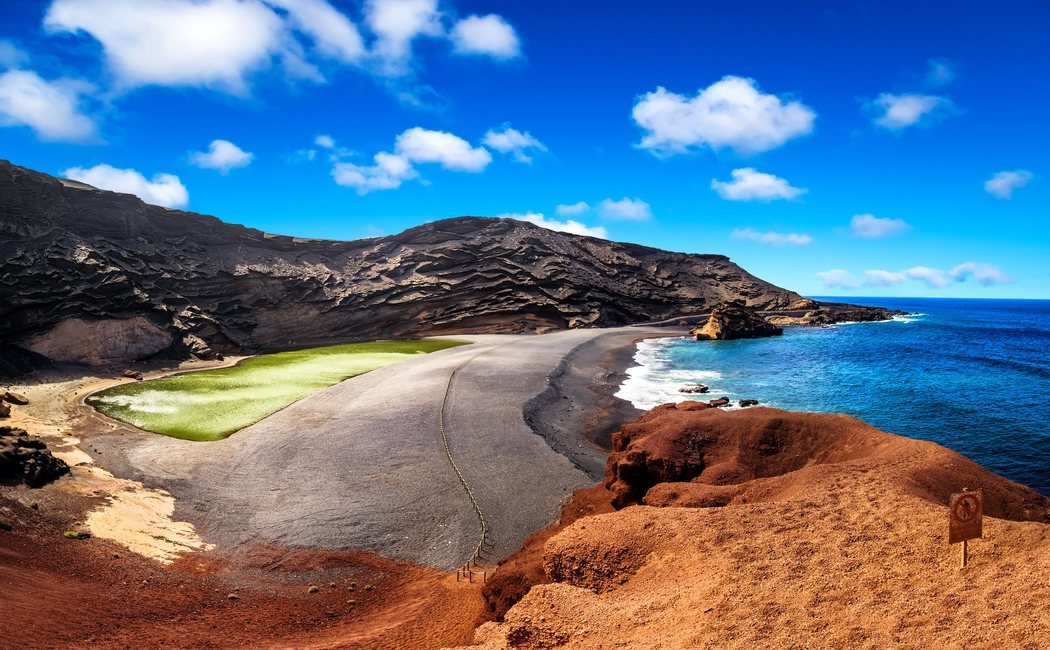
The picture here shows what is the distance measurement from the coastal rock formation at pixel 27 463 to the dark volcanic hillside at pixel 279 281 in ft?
86.6

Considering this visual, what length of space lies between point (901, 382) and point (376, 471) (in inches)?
1277

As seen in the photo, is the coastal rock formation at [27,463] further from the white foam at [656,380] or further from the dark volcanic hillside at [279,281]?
the dark volcanic hillside at [279,281]

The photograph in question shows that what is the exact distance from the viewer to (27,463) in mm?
15234

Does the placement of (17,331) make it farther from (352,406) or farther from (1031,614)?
(1031,614)

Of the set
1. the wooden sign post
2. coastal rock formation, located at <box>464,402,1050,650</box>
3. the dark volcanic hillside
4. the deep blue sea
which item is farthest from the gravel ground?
the dark volcanic hillside

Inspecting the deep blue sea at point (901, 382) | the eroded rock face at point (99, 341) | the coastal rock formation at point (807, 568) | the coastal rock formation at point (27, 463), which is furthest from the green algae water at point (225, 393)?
the coastal rock formation at point (807, 568)

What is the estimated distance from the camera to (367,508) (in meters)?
15.4

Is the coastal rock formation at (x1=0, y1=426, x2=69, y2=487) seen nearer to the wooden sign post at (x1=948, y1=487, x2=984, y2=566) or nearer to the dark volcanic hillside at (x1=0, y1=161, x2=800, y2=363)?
the wooden sign post at (x1=948, y1=487, x2=984, y2=566)

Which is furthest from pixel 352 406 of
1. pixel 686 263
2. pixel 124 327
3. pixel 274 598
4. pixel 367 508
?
pixel 686 263

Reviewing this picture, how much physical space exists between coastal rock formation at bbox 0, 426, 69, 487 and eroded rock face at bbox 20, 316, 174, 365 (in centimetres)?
2554

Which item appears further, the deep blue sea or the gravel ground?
the deep blue sea

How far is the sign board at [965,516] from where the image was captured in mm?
5637

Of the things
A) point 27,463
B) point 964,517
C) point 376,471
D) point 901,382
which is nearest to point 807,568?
point 964,517

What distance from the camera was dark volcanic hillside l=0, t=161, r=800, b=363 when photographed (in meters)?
39.4
